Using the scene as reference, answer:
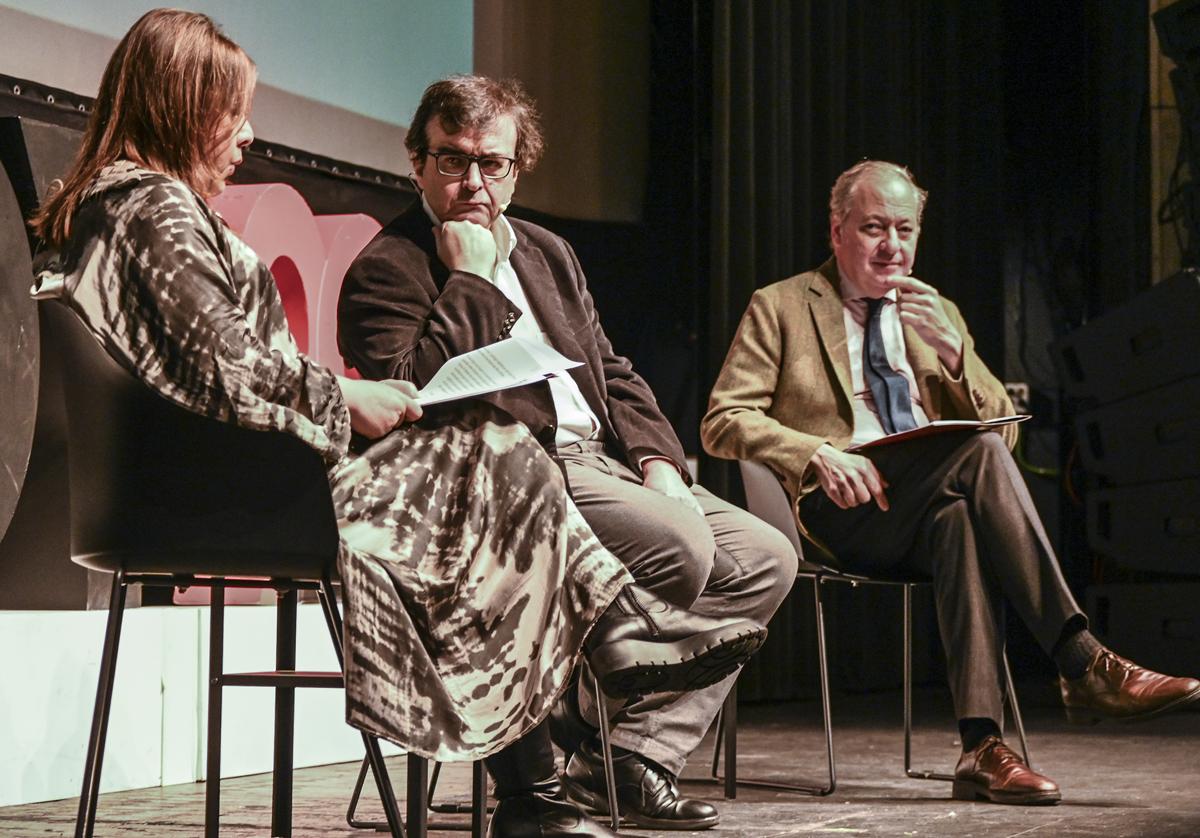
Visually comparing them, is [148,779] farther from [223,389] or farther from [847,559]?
[223,389]

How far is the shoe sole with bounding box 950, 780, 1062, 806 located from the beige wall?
7.36 feet

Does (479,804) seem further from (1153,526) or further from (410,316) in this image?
(1153,526)

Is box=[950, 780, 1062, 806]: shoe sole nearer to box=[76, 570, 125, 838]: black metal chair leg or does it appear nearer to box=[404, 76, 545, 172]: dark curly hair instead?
box=[404, 76, 545, 172]: dark curly hair

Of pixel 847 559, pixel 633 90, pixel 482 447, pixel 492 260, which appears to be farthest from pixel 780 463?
pixel 633 90

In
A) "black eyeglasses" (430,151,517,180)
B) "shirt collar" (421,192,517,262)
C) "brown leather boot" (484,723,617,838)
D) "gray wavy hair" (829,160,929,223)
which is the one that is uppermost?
"gray wavy hair" (829,160,929,223)

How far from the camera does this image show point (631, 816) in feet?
8.54

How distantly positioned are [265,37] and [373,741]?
221 centimetres

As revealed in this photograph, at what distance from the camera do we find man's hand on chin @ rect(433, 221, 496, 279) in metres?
2.26

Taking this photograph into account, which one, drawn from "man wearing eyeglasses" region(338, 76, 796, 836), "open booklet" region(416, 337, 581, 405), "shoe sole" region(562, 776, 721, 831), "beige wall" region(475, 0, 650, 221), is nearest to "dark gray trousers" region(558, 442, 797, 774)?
"man wearing eyeglasses" region(338, 76, 796, 836)

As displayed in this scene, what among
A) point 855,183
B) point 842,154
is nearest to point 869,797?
point 855,183

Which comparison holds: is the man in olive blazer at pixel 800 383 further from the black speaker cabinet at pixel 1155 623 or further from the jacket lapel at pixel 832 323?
the black speaker cabinet at pixel 1155 623

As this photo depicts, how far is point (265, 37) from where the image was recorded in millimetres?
3578

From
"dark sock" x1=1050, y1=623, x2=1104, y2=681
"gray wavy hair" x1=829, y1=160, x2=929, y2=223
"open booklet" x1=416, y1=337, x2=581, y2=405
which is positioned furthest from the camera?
"gray wavy hair" x1=829, y1=160, x2=929, y2=223

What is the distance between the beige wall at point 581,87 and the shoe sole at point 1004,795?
224 cm
